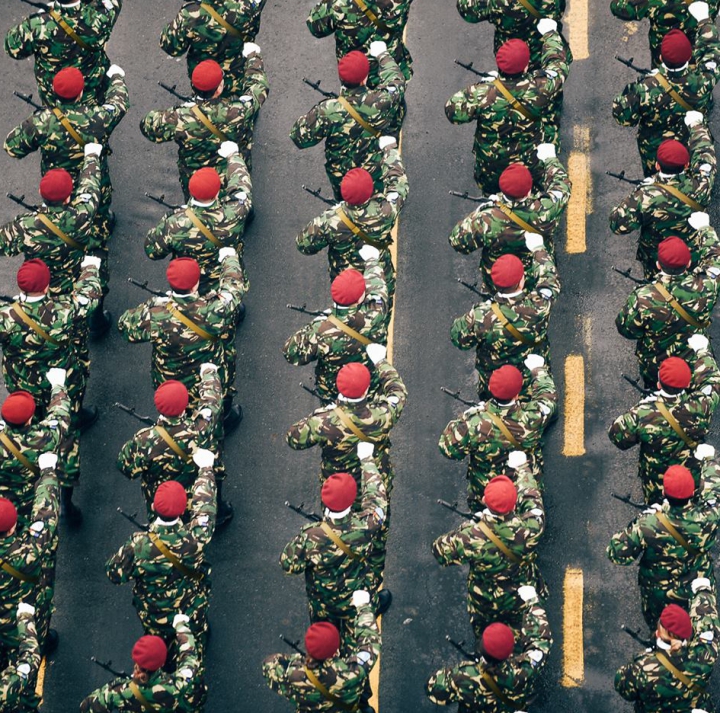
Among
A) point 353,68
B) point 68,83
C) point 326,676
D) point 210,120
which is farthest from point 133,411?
point 353,68

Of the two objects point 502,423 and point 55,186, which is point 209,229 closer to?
point 55,186

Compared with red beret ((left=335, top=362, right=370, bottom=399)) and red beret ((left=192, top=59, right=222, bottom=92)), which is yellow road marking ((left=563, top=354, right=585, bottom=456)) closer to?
red beret ((left=335, top=362, right=370, bottom=399))

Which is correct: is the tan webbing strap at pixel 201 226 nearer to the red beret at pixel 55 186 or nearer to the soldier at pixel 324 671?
the red beret at pixel 55 186

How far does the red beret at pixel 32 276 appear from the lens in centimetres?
1952

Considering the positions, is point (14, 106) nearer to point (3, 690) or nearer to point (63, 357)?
point (63, 357)

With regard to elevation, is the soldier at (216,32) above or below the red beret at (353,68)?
above

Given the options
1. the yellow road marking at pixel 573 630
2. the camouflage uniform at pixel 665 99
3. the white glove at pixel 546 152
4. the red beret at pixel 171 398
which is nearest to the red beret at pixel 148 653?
the red beret at pixel 171 398

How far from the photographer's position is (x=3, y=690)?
17.7 meters

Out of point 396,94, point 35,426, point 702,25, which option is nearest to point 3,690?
point 35,426

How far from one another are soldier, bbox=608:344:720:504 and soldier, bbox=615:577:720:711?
1.81 m

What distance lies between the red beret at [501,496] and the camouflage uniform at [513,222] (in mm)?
2977

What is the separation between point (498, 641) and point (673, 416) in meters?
3.02

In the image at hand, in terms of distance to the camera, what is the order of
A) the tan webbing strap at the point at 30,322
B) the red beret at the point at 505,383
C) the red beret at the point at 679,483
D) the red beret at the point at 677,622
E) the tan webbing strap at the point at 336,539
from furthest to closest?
the tan webbing strap at the point at 30,322 → the red beret at the point at 505,383 → the tan webbing strap at the point at 336,539 → the red beret at the point at 679,483 → the red beret at the point at 677,622

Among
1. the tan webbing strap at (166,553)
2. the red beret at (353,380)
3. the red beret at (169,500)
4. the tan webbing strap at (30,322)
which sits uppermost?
the tan webbing strap at (30,322)
